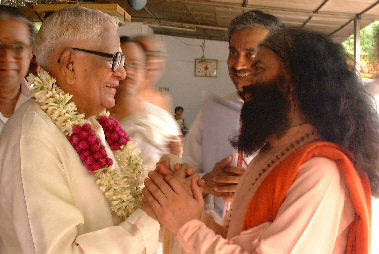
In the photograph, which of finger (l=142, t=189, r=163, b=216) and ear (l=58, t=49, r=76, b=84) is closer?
finger (l=142, t=189, r=163, b=216)

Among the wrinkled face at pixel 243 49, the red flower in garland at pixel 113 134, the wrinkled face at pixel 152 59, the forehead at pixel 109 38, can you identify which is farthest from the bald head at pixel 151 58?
the forehead at pixel 109 38

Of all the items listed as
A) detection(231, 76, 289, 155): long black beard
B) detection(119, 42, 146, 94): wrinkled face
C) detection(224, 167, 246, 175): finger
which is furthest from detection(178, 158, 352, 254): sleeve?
detection(119, 42, 146, 94): wrinkled face

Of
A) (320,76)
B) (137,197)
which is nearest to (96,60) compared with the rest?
(137,197)

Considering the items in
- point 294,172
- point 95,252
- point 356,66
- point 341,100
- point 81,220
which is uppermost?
point 356,66

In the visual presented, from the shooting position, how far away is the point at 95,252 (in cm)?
161

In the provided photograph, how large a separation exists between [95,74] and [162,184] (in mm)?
591

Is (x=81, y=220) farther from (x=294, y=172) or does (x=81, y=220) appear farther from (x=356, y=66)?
(x=356, y=66)

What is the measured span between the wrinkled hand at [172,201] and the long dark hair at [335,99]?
57 centimetres

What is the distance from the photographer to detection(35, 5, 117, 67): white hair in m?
1.85

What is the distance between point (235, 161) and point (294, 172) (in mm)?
1280

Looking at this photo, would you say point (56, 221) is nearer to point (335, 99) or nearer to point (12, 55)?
point (335, 99)

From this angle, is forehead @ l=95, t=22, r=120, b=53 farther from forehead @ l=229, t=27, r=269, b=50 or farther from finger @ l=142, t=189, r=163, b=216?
forehead @ l=229, t=27, r=269, b=50

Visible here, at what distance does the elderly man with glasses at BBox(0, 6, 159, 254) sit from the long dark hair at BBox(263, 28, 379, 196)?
0.78 meters

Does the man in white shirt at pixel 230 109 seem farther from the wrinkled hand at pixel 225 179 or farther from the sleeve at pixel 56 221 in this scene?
the sleeve at pixel 56 221
